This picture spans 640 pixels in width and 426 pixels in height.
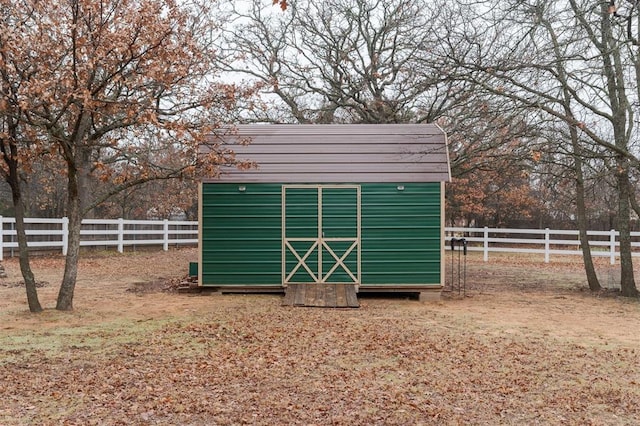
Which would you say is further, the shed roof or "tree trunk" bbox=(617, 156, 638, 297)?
"tree trunk" bbox=(617, 156, 638, 297)

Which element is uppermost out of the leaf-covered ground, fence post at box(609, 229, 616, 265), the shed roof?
the shed roof

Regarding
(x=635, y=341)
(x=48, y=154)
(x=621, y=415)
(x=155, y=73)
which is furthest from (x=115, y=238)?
(x=621, y=415)

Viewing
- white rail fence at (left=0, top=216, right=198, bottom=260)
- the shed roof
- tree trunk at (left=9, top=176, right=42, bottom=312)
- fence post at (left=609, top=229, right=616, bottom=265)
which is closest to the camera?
tree trunk at (left=9, top=176, right=42, bottom=312)

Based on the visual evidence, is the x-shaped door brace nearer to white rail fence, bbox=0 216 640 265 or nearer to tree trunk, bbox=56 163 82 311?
tree trunk, bbox=56 163 82 311

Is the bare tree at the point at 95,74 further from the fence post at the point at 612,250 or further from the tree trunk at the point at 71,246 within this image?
the fence post at the point at 612,250

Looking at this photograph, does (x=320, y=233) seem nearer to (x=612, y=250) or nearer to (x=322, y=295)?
(x=322, y=295)

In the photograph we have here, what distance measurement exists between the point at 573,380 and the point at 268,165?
7681 millimetres

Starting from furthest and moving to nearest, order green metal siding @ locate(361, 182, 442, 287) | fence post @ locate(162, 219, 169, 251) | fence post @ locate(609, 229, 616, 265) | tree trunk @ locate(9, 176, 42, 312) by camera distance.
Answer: fence post @ locate(162, 219, 169, 251) → fence post @ locate(609, 229, 616, 265) → green metal siding @ locate(361, 182, 442, 287) → tree trunk @ locate(9, 176, 42, 312)

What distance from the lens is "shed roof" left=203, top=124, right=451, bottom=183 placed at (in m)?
11.7

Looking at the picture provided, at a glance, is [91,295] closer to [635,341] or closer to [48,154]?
[48,154]

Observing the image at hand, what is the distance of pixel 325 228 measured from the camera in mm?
11695

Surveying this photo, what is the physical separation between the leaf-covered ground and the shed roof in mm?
2610

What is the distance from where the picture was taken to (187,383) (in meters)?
5.36

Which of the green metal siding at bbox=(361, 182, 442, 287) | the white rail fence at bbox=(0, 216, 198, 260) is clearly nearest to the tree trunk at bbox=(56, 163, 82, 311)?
the green metal siding at bbox=(361, 182, 442, 287)
